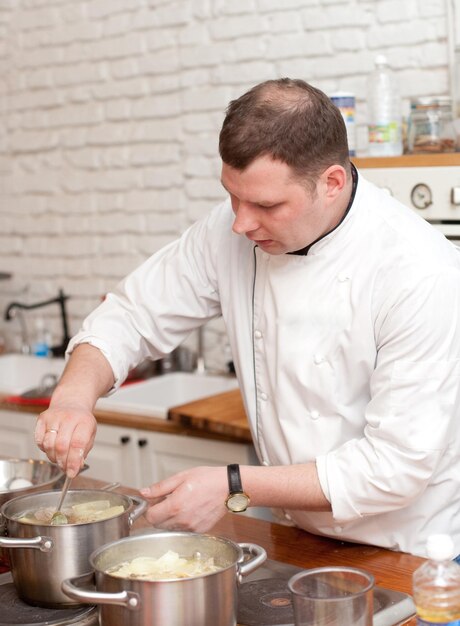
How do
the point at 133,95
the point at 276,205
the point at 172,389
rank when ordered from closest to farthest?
the point at 276,205
the point at 172,389
the point at 133,95

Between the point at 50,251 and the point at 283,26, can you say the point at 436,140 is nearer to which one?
the point at 283,26

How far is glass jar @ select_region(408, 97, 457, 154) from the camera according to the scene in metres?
2.78

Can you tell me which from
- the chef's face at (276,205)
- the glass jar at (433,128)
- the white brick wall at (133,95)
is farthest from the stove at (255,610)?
the white brick wall at (133,95)

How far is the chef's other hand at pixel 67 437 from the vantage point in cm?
169

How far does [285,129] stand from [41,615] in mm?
866

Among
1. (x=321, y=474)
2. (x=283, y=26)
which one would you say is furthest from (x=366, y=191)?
(x=283, y=26)

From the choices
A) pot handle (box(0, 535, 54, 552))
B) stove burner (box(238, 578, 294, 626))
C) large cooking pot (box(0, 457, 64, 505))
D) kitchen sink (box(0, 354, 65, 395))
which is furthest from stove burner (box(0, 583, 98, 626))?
kitchen sink (box(0, 354, 65, 395))

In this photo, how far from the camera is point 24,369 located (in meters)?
4.17

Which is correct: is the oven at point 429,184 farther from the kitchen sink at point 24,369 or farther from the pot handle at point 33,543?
the kitchen sink at point 24,369

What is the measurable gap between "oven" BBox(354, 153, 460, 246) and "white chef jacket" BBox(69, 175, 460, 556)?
2.60ft

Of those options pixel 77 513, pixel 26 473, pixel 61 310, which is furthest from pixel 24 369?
pixel 77 513

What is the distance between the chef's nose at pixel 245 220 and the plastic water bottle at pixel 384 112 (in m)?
1.23

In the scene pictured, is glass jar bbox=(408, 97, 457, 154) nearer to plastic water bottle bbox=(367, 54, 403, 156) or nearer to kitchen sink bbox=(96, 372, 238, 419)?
plastic water bottle bbox=(367, 54, 403, 156)

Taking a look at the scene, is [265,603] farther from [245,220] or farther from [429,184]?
[429,184]
